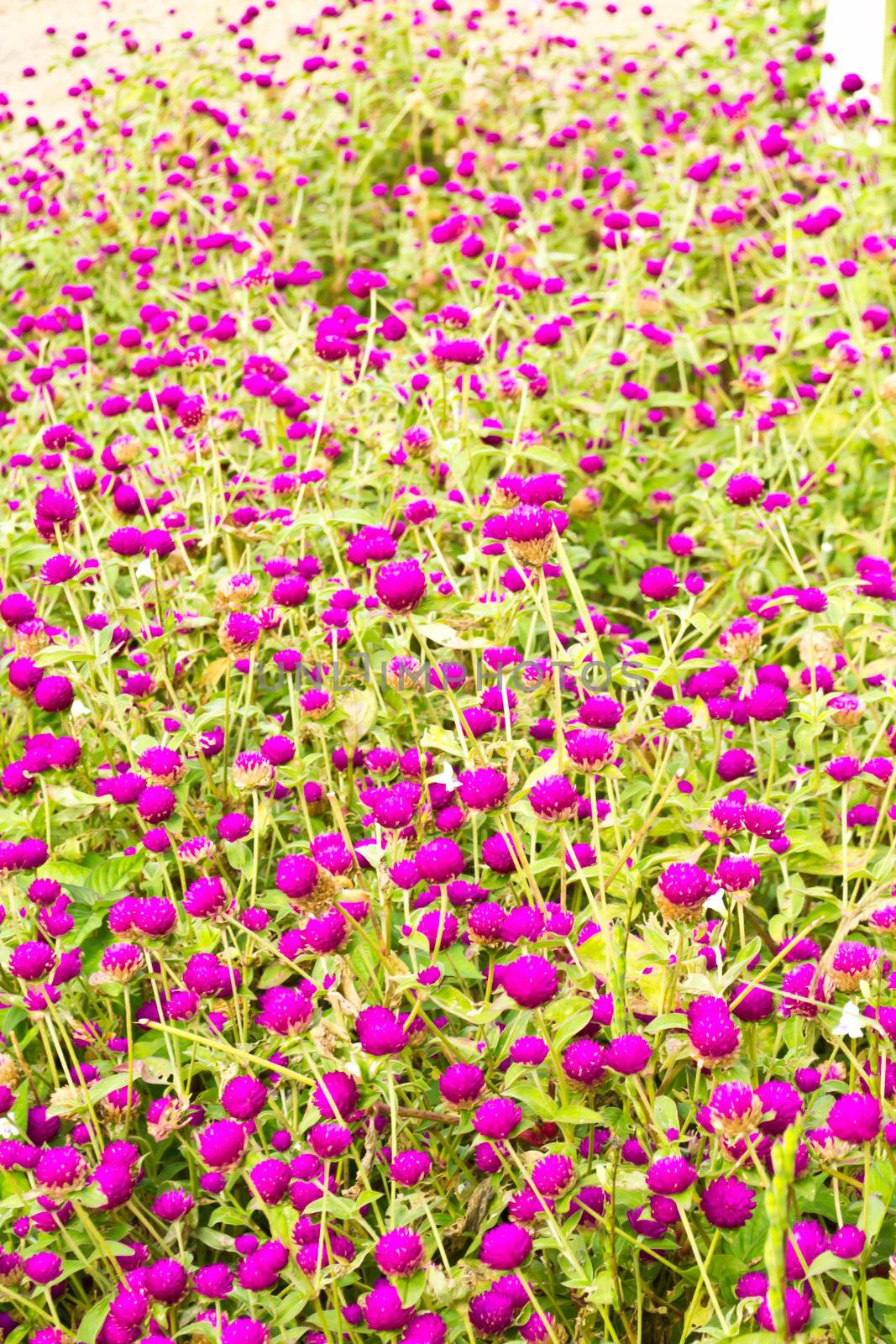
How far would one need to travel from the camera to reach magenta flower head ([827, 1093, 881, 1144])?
140 cm

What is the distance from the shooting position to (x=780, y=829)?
1.83 metres

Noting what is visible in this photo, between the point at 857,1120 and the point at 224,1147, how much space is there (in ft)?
2.56

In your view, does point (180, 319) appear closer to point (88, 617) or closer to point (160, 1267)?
point (88, 617)

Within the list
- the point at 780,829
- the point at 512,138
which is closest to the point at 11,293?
the point at 512,138

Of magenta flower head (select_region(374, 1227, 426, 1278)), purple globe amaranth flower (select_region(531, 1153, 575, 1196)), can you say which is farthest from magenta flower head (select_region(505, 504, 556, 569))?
magenta flower head (select_region(374, 1227, 426, 1278))

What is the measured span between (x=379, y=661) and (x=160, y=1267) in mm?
1326

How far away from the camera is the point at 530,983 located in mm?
1511

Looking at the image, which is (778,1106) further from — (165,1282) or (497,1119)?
(165,1282)

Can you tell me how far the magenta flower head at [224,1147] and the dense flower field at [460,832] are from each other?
1 cm

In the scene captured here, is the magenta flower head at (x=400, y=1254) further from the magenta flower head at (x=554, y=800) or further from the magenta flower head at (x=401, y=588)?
the magenta flower head at (x=401, y=588)

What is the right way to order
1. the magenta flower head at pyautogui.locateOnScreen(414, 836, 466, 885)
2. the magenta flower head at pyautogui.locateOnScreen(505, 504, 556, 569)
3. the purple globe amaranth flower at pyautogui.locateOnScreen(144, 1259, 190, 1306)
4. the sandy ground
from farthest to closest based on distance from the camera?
the sandy ground → the magenta flower head at pyautogui.locateOnScreen(505, 504, 556, 569) → the magenta flower head at pyautogui.locateOnScreen(414, 836, 466, 885) → the purple globe amaranth flower at pyautogui.locateOnScreen(144, 1259, 190, 1306)

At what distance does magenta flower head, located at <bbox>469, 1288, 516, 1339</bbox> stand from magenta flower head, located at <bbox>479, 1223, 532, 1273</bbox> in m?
0.05

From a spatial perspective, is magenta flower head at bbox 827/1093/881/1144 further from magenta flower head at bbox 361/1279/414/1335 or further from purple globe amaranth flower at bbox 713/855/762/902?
magenta flower head at bbox 361/1279/414/1335

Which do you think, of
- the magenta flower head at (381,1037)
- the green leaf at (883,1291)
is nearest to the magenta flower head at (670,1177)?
the green leaf at (883,1291)
